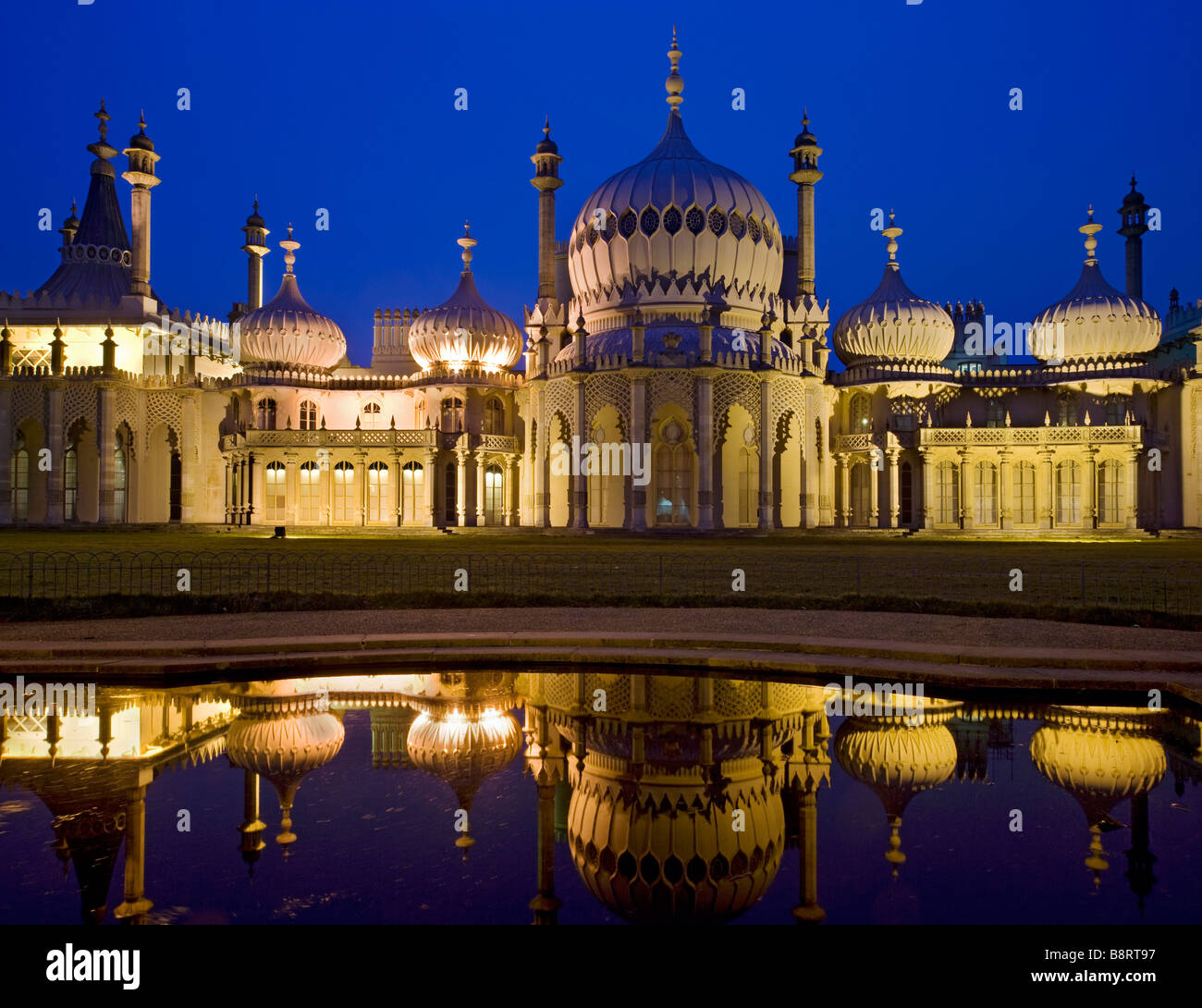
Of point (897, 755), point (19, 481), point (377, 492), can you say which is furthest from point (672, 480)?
point (19, 481)

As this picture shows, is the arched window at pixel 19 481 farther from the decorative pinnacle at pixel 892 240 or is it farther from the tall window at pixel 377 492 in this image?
the decorative pinnacle at pixel 892 240

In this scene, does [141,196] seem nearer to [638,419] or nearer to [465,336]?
[465,336]

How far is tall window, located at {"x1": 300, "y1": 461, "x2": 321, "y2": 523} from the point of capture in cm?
4566

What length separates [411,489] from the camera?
148ft

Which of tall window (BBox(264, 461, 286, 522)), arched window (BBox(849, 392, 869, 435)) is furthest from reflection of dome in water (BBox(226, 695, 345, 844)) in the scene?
arched window (BBox(849, 392, 869, 435))

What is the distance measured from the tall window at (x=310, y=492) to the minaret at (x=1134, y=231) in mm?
47902

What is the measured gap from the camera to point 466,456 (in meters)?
45.5

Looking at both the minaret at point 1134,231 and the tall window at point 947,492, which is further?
the minaret at point 1134,231

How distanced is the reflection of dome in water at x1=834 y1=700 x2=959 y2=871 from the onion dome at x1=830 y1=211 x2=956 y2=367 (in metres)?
40.9

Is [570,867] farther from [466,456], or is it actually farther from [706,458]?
[466,456]

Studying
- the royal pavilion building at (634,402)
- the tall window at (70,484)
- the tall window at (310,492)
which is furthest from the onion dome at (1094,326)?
the tall window at (70,484)

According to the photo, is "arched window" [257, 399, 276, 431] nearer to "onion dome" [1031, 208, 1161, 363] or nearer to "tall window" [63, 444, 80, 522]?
"tall window" [63, 444, 80, 522]

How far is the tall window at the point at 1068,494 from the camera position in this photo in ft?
137
